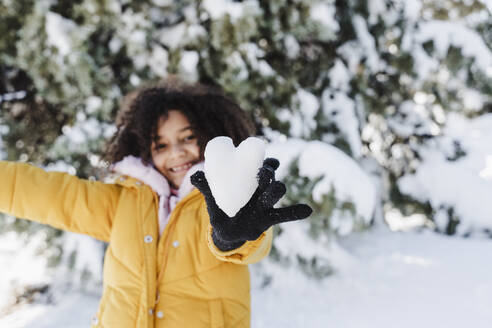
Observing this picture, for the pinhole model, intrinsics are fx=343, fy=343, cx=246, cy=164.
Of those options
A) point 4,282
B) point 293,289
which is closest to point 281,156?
point 293,289

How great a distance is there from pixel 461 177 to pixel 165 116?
249cm

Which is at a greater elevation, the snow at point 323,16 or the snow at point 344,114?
the snow at point 323,16

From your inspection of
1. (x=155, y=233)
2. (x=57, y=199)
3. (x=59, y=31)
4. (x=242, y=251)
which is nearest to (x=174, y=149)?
(x=155, y=233)

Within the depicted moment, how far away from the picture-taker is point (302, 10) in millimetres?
2213

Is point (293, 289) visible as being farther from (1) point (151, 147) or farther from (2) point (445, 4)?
(2) point (445, 4)

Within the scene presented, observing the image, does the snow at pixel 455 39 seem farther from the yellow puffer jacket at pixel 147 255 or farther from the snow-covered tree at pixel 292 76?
the yellow puffer jacket at pixel 147 255

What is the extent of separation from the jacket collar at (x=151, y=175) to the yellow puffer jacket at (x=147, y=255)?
4 cm

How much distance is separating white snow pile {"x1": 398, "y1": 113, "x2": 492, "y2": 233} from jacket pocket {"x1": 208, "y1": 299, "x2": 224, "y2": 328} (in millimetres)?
2292

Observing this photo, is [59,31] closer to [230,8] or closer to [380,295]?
[230,8]

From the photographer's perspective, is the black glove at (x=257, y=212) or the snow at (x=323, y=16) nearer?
the black glove at (x=257, y=212)

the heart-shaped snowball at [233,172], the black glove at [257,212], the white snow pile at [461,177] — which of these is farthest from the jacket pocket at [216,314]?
the white snow pile at [461,177]

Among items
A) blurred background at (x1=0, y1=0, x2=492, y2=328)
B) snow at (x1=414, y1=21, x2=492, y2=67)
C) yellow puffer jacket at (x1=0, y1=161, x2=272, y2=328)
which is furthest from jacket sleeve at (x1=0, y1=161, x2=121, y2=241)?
snow at (x1=414, y1=21, x2=492, y2=67)

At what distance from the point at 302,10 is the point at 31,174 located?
1.81 metres

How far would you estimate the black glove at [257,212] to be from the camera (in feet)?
3.04
